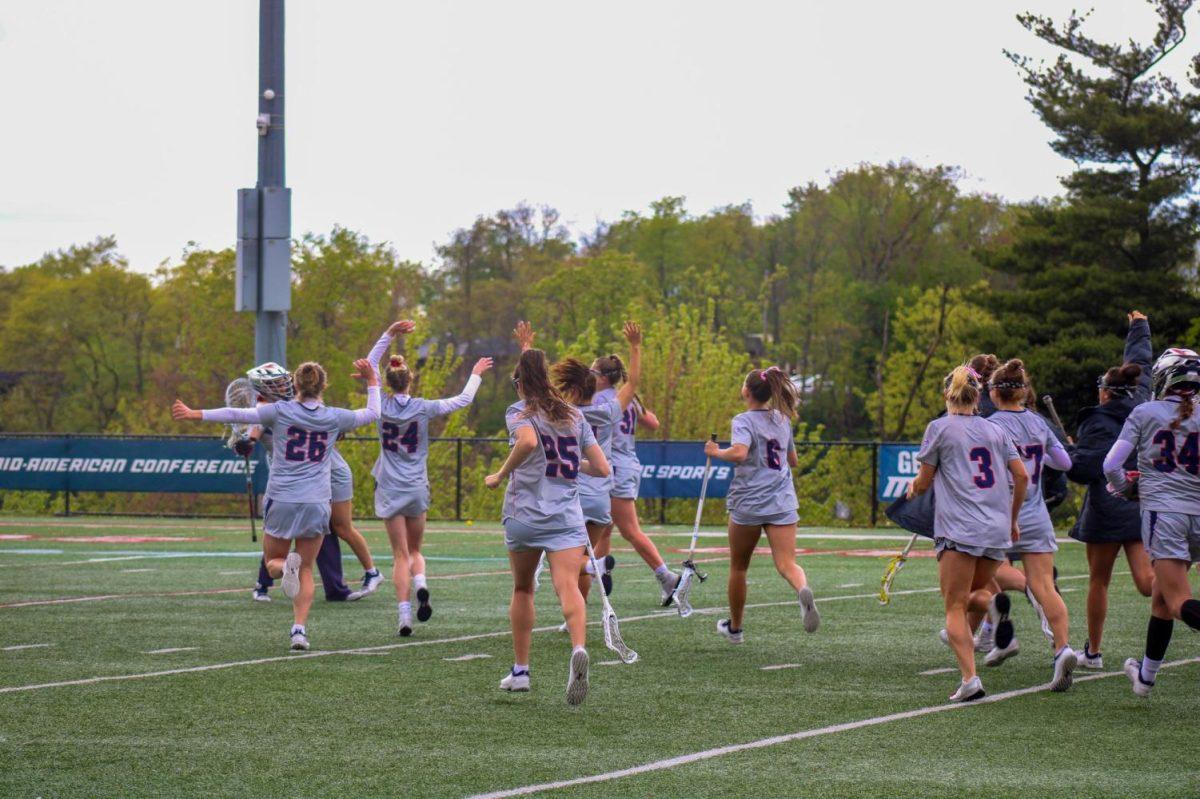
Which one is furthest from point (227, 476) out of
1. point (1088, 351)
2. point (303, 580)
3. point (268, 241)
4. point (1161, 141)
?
point (1161, 141)

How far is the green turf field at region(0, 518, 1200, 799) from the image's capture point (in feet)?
22.6

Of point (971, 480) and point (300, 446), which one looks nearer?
point (971, 480)

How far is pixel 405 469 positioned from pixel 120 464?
18.2m

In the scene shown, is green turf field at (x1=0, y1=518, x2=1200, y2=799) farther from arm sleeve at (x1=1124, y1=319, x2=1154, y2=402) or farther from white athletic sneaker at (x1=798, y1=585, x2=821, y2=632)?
arm sleeve at (x1=1124, y1=319, x2=1154, y2=402)

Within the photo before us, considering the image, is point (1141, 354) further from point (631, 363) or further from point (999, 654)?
point (631, 363)

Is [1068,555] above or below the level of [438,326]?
below

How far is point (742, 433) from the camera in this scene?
11203 millimetres

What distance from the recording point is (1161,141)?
43.3m

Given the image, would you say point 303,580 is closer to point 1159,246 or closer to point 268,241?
point 268,241

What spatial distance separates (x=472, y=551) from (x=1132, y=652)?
1143 cm

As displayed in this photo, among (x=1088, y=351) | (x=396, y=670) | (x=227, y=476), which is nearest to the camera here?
(x=396, y=670)

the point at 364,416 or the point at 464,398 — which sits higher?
the point at 464,398

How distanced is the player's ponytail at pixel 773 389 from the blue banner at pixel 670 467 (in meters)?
17.2

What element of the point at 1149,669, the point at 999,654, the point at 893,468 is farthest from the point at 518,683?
the point at 893,468
